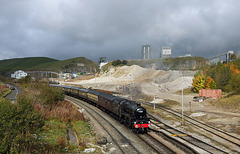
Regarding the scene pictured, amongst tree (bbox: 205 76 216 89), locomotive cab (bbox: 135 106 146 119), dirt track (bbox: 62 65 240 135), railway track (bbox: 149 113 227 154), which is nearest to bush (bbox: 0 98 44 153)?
locomotive cab (bbox: 135 106 146 119)

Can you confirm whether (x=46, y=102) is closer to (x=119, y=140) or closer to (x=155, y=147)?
(x=119, y=140)

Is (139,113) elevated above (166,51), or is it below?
below

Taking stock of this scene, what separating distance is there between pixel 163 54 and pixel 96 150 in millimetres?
183112

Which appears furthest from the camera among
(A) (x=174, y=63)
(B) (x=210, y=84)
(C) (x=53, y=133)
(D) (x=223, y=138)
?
(A) (x=174, y=63)

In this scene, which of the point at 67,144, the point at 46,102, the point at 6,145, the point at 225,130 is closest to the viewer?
the point at 6,145

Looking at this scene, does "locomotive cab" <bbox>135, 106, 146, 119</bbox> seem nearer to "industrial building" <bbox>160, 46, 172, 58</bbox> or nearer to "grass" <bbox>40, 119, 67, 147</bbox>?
"grass" <bbox>40, 119, 67, 147</bbox>

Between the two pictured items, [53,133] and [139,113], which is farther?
[53,133]

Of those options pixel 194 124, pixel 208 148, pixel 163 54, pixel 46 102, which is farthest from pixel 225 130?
pixel 163 54

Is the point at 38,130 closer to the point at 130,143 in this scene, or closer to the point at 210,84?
the point at 130,143

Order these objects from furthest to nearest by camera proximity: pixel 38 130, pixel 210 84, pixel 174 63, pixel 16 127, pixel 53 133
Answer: pixel 174 63, pixel 210 84, pixel 53 133, pixel 38 130, pixel 16 127

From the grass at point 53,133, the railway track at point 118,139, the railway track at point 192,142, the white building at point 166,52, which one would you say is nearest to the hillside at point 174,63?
the white building at point 166,52

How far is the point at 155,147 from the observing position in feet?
53.4

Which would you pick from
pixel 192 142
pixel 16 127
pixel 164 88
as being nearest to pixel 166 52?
pixel 164 88

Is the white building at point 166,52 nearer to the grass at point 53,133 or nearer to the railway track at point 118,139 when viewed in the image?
the railway track at point 118,139
